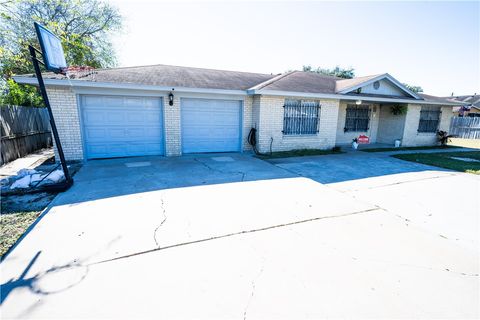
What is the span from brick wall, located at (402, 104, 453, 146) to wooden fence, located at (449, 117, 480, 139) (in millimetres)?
8166

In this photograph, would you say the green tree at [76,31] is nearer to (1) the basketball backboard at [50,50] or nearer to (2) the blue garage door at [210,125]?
(2) the blue garage door at [210,125]

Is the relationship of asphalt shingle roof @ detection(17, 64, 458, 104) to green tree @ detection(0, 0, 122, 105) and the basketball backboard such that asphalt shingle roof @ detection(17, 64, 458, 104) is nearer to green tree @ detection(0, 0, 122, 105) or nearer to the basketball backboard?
the basketball backboard

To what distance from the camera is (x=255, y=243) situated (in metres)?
3.34

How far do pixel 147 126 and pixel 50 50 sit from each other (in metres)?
4.28

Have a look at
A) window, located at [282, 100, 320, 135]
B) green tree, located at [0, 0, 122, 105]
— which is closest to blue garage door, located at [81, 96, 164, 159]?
window, located at [282, 100, 320, 135]

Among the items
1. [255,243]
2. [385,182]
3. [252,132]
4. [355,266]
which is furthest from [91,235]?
[252,132]

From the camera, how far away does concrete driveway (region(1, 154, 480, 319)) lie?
7.40 feet

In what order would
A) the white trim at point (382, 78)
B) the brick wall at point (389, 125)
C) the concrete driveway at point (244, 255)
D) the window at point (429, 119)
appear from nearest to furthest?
the concrete driveway at point (244, 255) → the white trim at point (382, 78) → the brick wall at point (389, 125) → the window at point (429, 119)

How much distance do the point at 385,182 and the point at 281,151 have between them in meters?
4.82

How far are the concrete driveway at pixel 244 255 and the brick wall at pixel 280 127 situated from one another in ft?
15.8

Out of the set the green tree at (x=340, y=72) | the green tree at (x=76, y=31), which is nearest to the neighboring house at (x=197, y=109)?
the green tree at (x=76, y=31)

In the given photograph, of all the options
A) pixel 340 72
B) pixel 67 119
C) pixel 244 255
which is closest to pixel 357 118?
pixel 244 255

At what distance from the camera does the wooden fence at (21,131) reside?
7913 mm

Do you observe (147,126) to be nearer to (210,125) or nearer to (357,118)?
(210,125)
